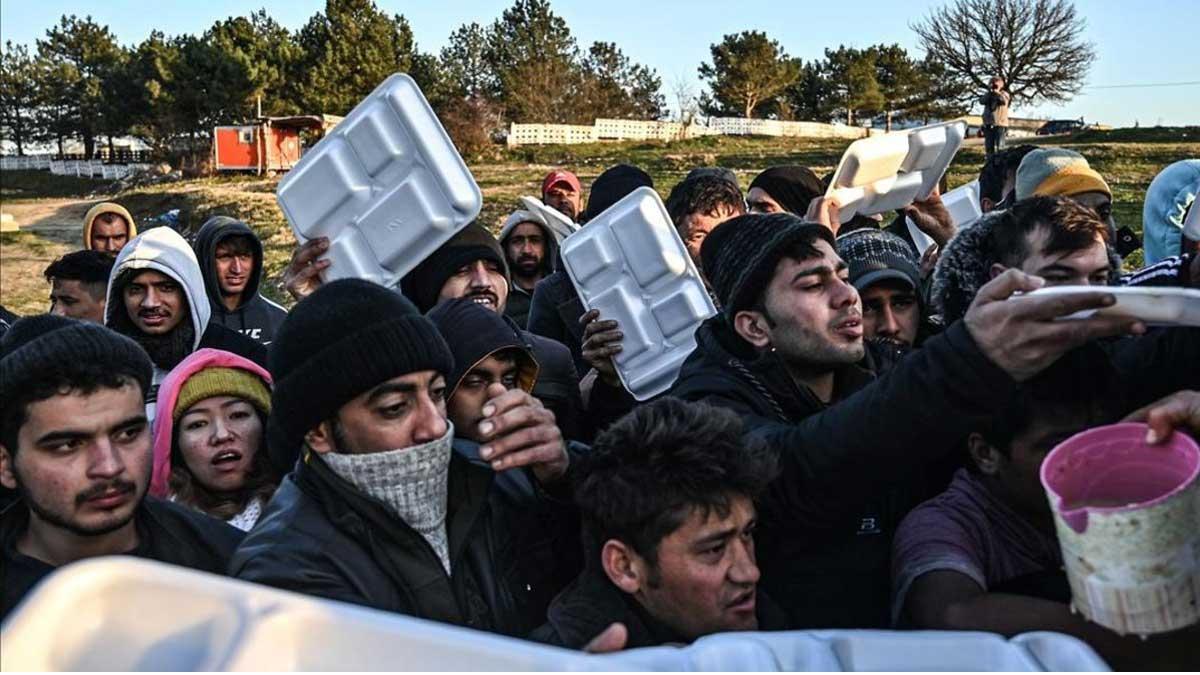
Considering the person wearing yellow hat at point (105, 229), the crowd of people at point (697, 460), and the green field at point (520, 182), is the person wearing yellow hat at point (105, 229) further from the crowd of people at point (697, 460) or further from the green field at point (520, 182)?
the green field at point (520, 182)

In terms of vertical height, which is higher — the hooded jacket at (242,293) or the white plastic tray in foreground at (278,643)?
the hooded jacket at (242,293)

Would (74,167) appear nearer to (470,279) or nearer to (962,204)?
(962,204)

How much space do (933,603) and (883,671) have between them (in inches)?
31.8

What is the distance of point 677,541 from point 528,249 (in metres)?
3.56

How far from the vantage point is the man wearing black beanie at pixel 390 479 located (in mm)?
2049

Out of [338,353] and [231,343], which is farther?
[231,343]

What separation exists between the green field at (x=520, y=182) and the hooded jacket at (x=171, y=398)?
8.87 metres

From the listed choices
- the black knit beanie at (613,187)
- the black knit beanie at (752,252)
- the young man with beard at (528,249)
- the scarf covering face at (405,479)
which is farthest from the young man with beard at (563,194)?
the scarf covering face at (405,479)

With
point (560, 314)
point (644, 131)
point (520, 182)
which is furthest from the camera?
point (644, 131)

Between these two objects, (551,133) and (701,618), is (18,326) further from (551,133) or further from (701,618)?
(551,133)

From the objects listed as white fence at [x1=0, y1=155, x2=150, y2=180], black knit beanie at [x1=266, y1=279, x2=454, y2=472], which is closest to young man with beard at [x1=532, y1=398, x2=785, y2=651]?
black knit beanie at [x1=266, y1=279, x2=454, y2=472]

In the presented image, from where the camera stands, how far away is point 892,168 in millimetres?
4062

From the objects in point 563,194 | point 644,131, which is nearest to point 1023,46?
point 644,131

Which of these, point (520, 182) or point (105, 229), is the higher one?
point (520, 182)
